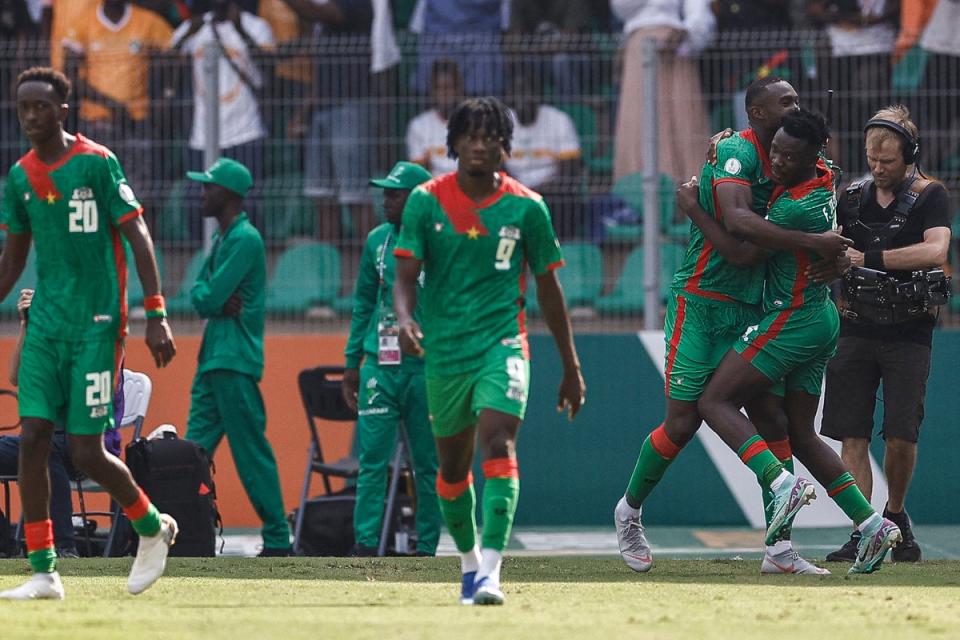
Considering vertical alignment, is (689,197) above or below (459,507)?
above

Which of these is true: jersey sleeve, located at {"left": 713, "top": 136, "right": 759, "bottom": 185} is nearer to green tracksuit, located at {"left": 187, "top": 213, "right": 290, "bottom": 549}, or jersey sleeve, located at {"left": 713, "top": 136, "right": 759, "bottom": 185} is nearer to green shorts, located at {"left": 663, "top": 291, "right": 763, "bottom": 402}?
green shorts, located at {"left": 663, "top": 291, "right": 763, "bottom": 402}

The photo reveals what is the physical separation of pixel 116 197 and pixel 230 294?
3.59 meters

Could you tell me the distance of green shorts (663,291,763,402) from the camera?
8281mm

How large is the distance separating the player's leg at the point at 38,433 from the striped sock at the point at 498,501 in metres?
1.74

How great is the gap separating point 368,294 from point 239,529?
117 inches

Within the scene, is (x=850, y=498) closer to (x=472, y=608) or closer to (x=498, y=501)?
(x=498, y=501)

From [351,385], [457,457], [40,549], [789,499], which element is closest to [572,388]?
[457,457]

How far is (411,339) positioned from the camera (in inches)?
261

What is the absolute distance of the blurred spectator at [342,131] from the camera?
1266 cm

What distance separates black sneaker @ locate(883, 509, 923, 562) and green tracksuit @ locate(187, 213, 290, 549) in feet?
11.9

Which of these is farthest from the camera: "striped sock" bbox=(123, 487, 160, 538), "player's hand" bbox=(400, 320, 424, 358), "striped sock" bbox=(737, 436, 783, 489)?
"striped sock" bbox=(737, 436, 783, 489)

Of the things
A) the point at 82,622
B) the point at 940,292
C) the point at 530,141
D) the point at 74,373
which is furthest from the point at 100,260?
the point at 530,141

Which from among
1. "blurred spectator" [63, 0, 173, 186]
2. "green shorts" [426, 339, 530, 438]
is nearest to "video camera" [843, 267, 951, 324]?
"green shorts" [426, 339, 530, 438]

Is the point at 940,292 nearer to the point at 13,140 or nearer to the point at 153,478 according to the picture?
the point at 153,478
